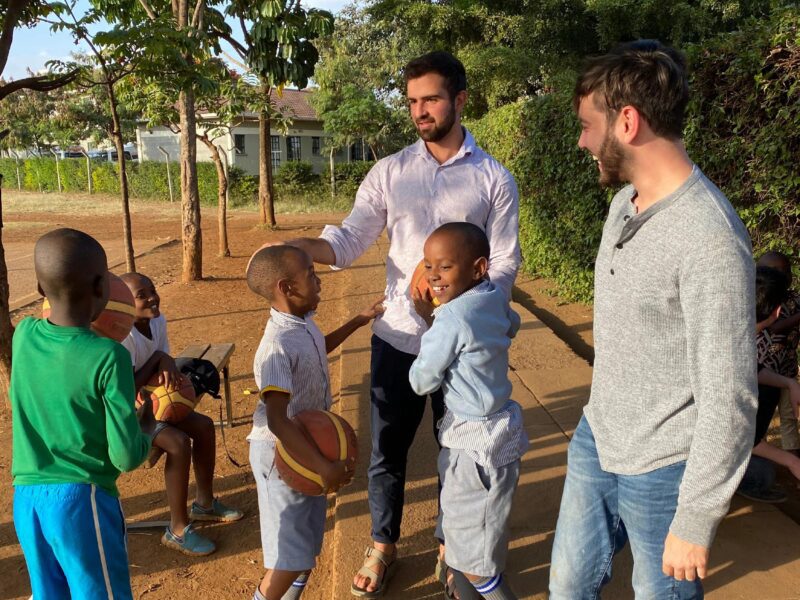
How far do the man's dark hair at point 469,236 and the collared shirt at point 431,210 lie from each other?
39 centimetres

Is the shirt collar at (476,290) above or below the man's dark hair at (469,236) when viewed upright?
below

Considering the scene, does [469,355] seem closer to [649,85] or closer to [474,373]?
[474,373]

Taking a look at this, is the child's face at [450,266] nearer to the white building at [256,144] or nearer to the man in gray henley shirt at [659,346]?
the man in gray henley shirt at [659,346]

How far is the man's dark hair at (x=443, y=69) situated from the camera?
2705 mm

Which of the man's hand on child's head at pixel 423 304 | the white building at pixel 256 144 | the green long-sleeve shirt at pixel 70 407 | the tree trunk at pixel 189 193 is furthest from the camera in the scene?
the white building at pixel 256 144


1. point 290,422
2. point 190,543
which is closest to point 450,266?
point 290,422

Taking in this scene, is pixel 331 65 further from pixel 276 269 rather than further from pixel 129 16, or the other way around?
pixel 276 269

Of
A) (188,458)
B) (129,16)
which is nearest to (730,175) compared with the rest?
(188,458)

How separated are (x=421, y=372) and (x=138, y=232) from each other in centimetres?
2028

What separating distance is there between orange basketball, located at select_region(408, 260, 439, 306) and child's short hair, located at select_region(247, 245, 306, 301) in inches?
19.1

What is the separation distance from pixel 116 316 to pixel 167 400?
3.19ft

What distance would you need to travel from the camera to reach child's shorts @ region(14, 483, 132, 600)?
2113 mm

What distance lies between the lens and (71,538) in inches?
83.3

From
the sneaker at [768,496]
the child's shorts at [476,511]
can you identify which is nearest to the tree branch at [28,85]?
the child's shorts at [476,511]
